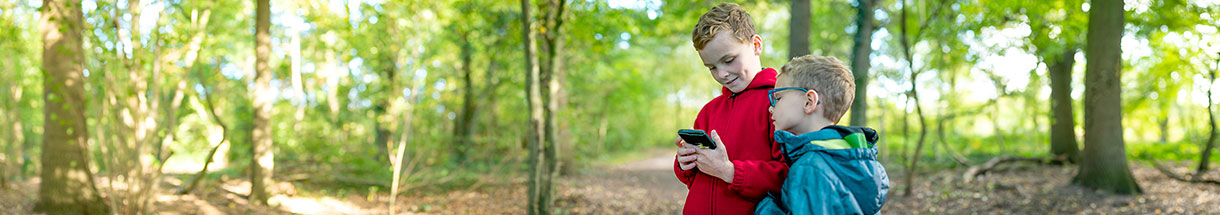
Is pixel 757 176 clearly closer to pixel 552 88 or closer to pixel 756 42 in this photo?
pixel 756 42

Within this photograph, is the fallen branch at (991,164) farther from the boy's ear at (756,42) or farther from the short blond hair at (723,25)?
the short blond hair at (723,25)

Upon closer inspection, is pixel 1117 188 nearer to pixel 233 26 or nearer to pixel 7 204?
pixel 7 204

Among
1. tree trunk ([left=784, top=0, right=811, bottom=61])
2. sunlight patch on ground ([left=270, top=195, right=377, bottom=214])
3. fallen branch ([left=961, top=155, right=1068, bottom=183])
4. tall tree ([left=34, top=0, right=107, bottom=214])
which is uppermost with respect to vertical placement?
tree trunk ([left=784, top=0, right=811, bottom=61])

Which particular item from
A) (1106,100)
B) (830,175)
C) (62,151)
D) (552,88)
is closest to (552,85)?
(552,88)

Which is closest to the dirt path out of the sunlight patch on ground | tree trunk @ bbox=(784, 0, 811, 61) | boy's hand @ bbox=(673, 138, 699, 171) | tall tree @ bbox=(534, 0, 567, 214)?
tall tree @ bbox=(534, 0, 567, 214)

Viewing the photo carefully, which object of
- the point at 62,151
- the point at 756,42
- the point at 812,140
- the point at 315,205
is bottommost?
the point at 315,205

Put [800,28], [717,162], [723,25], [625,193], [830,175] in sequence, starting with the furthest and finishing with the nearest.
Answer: [625,193]
[800,28]
[723,25]
[717,162]
[830,175]

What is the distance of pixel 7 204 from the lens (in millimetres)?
6965

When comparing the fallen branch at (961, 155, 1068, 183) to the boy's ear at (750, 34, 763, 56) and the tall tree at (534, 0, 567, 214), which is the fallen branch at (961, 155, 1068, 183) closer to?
the tall tree at (534, 0, 567, 214)

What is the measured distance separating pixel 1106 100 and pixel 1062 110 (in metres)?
3.90

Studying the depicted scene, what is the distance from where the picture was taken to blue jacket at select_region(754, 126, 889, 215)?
1399 mm

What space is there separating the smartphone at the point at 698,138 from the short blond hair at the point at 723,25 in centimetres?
26

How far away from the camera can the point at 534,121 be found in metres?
4.93

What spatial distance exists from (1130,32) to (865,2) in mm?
4340
